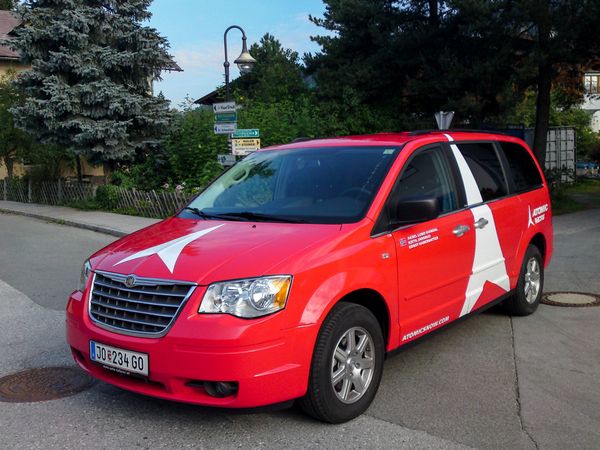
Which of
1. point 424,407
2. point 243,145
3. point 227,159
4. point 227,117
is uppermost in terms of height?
point 227,117

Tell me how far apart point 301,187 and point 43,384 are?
7.86ft

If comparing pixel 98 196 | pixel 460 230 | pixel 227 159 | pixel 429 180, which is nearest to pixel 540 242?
pixel 460 230

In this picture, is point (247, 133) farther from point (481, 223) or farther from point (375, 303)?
point (375, 303)

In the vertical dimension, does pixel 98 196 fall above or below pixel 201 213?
below

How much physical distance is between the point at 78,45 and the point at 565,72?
15500 millimetres

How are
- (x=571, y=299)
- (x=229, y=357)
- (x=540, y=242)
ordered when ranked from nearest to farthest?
(x=229, y=357) → (x=540, y=242) → (x=571, y=299)

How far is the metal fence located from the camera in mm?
17172

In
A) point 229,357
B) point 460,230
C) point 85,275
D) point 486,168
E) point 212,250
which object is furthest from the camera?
point 486,168

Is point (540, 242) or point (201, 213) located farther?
point (540, 242)

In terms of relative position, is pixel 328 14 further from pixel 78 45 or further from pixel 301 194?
pixel 301 194

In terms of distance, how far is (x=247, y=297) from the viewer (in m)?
3.47

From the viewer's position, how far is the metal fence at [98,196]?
56.3 ft

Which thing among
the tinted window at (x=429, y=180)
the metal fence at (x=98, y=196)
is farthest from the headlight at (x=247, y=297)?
the metal fence at (x=98, y=196)

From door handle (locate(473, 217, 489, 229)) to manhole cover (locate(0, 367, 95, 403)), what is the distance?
3.20m
